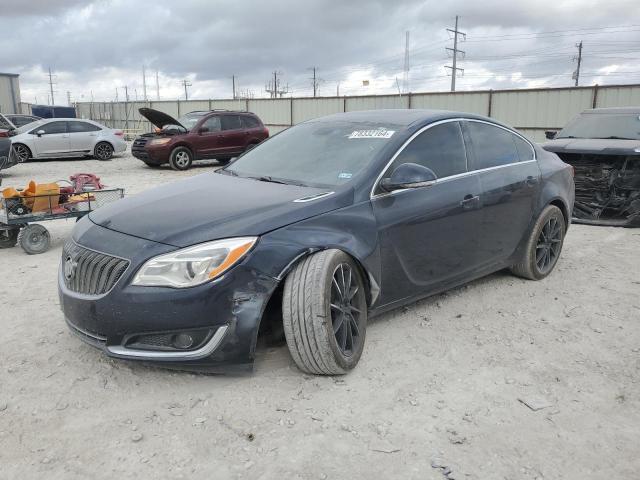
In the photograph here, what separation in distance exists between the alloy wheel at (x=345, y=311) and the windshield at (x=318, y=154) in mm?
652

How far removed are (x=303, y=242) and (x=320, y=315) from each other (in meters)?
0.42

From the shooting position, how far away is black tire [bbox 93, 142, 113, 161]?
1759cm

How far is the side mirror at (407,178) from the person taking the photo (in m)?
3.50

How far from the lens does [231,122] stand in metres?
16.1

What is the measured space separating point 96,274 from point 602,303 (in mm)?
3852

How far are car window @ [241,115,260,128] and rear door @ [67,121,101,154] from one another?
493 cm

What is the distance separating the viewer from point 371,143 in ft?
12.6

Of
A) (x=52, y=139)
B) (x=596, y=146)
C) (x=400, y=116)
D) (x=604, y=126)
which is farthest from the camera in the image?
(x=52, y=139)

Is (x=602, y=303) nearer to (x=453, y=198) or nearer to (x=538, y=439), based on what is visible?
(x=453, y=198)

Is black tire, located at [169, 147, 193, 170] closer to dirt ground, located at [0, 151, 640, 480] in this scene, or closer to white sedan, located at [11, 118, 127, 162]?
white sedan, located at [11, 118, 127, 162]

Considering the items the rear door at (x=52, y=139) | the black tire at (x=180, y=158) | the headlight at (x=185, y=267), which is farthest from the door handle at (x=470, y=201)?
the rear door at (x=52, y=139)

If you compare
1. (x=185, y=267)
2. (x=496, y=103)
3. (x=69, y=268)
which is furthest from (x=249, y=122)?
(x=185, y=267)

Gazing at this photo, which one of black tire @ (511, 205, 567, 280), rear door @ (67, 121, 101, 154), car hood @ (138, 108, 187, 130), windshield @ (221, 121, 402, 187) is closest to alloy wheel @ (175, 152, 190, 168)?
car hood @ (138, 108, 187, 130)

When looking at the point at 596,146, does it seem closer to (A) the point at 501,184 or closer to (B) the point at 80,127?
(A) the point at 501,184
